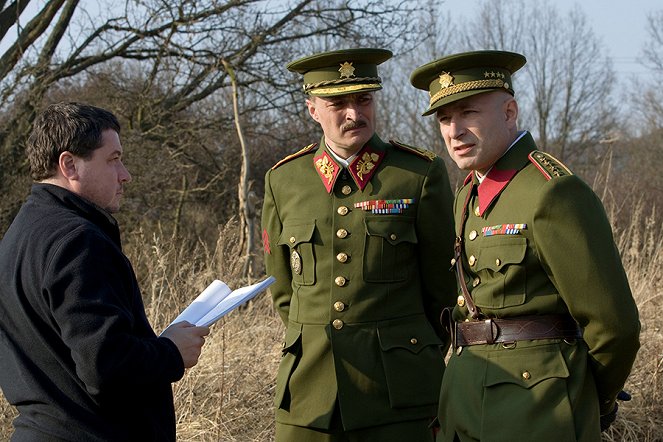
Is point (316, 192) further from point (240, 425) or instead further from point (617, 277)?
point (240, 425)

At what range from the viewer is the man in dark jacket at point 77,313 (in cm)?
253

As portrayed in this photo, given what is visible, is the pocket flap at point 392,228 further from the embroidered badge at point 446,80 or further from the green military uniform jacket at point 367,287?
the embroidered badge at point 446,80

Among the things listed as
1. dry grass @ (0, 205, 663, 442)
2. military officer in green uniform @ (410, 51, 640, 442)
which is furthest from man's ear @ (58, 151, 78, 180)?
dry grass @ (0, 205, 663, 442)

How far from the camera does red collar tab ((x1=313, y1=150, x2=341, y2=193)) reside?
3777 millimetres

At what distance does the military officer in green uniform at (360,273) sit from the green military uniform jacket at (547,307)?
0.62 meters

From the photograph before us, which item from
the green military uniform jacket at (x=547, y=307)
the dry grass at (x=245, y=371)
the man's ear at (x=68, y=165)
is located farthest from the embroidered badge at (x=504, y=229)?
the dry grass at (x=245, y=371)

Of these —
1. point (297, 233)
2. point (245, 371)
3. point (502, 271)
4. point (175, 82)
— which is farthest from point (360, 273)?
point (175, 82)

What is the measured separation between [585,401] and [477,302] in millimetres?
460

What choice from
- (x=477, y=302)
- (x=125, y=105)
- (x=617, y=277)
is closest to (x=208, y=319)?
(x=477, y=302)

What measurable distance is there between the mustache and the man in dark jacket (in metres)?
1.15

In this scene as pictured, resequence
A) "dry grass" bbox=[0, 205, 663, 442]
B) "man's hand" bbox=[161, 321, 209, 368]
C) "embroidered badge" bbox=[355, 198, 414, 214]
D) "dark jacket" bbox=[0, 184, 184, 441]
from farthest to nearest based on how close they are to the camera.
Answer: "dry grass" bbox=[0, 205, 663, 442], "embroidered badge" bbox=[355, 198, 414, 214], "man's hand" bbox=[161, 321, 209, 368], "dark jacket" bbox=[0, 184, 184, 441]

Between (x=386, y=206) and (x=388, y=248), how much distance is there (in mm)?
177

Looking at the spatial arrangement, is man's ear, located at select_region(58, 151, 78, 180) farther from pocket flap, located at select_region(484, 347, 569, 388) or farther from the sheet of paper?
pocket flap, located at select_region(484, 347, 569, 388)

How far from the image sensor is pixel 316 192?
3.82 metres
